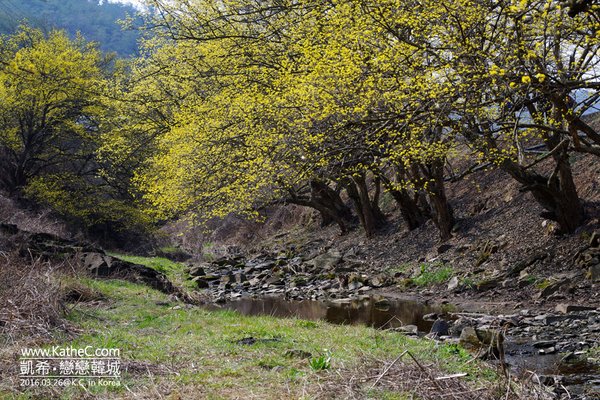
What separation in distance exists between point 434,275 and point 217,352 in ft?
31.8

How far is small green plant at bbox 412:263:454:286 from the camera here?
14.6 meters

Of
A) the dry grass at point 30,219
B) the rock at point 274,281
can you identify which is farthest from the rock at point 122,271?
the dry grass at point 30,219

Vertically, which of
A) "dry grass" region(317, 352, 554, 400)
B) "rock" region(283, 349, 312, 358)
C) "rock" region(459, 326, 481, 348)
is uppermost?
"dry grass" region(317, 352, 554, 400)

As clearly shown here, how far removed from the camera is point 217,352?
20.7ft

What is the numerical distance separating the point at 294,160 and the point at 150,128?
11.6 m

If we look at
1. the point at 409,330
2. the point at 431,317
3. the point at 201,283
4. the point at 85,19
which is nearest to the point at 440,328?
the point at 409,330

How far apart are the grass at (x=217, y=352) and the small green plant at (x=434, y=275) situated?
5.62 meters

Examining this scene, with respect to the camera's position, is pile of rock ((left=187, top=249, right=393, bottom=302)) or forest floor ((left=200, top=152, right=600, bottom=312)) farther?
pile of rock ((left=187, top=249, right=393, bottom=302))

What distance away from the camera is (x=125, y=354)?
228 inches

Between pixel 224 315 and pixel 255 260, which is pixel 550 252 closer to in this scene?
pixel 224 315

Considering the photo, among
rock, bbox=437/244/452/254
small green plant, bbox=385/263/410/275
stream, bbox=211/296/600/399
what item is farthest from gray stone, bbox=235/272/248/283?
rock, bbox=437/244/452/254

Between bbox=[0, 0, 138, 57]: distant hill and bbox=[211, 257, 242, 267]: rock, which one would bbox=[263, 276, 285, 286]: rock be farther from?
bbox=[0, 0, 138, 57]: distant hill

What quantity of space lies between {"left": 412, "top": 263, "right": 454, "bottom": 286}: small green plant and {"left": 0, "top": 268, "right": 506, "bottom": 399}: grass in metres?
5.62

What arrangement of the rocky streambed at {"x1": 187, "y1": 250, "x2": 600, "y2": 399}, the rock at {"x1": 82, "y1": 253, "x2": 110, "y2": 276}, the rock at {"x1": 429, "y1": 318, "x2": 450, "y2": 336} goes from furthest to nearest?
the rock at {"x1": 82, "y1": 253, "x2": 110, "y2": 276} < the rock at {"x1": 429, "y1": 318, "x2": 450, "y2": 336} < the rocky streambed at {"x1": 187, "y1": 250, "x2": 600, "y2": 399}
